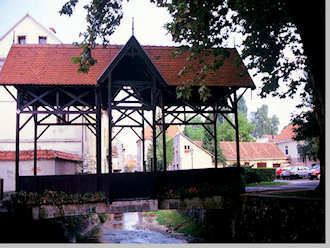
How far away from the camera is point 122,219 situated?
28016mm

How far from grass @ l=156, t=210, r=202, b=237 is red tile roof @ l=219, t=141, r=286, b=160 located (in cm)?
2108

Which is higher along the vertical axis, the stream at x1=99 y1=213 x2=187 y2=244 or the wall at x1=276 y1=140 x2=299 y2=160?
the wall at x1=276 y1=140 x2=299 y2=160

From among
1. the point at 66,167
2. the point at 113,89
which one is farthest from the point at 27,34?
the point at 113,89

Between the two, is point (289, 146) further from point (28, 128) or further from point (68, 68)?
point (68, 68)

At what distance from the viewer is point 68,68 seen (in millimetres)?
14953

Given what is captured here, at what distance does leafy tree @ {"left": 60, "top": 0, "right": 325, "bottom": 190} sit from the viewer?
320 inches

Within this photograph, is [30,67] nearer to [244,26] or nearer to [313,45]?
[244,26]

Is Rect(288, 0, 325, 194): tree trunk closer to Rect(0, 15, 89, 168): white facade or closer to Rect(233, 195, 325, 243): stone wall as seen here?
Rect(233, 195, 325, 243): stone wall

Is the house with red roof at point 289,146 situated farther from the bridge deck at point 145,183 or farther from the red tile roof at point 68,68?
the bridge deck at point 145,183

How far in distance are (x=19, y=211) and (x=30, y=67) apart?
215 inches

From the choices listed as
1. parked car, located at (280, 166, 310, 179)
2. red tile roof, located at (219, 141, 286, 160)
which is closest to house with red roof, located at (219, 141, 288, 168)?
red tile roof, located at (219, 141, 286, 160)

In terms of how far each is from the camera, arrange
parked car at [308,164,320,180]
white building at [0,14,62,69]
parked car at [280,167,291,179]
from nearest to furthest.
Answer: white building at [0,14,62,69], parked car at [308,164,320,180], parked car at [280,167,291,179]

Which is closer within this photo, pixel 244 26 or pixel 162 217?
pixel 244 26

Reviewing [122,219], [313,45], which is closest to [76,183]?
[313,45]
